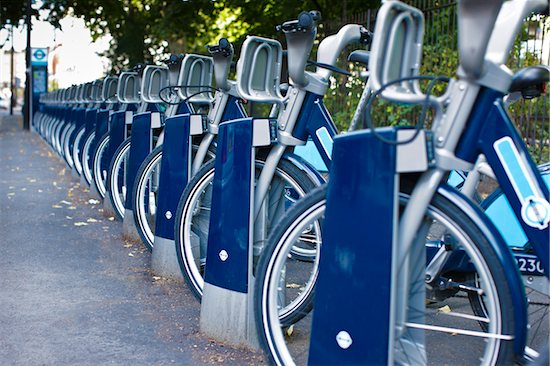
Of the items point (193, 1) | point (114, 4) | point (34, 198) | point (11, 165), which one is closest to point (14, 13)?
point (114, 4)

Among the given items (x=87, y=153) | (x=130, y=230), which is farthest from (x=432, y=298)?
(x=87, y=153)

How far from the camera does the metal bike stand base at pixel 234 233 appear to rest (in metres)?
3.40

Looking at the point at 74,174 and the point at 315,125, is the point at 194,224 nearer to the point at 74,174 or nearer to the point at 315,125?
the point at 315,125

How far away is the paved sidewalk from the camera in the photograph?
133 inches

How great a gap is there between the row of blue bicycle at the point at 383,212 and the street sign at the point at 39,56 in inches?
889

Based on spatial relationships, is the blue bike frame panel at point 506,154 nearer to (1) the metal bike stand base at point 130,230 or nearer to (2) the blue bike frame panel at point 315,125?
(2) the blue bike frame panel at point 315,125

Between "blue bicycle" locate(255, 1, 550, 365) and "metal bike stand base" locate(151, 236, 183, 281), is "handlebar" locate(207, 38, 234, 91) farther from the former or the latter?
"blue bicycle" locate(255, 1, 550, 365)

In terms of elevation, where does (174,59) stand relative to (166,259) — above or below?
above

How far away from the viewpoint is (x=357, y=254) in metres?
2.43

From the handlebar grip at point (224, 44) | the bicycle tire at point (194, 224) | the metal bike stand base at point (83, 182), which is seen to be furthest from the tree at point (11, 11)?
the bicycle tire at point (194, 224)

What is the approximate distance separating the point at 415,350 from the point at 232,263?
43.3 inches

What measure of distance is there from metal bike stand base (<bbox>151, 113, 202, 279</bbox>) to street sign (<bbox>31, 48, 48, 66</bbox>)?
22386 millimetres

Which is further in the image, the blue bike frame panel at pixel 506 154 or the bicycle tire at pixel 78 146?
the bicycle tire at pixel 78 146

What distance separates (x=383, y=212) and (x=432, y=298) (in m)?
→ 0.98
